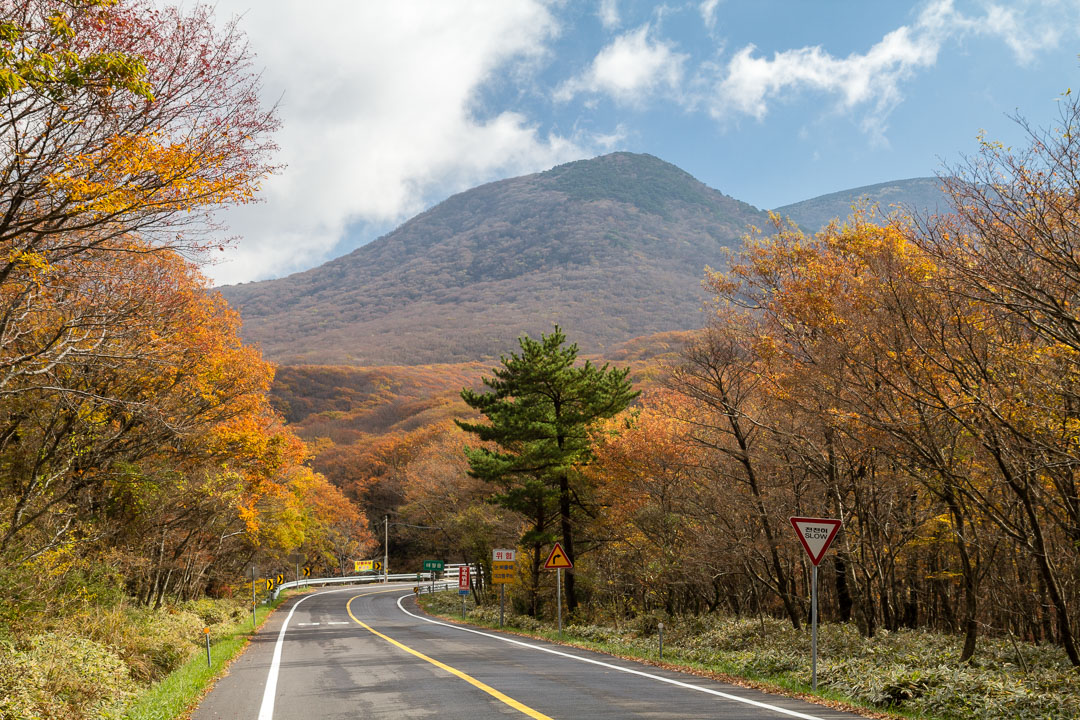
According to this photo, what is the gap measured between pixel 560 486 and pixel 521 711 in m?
21.0

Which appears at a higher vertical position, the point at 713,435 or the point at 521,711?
the point at 713,435

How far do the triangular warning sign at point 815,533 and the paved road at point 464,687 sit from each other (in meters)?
1.95

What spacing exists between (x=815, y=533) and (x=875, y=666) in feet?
8.74

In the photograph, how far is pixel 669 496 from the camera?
2408 centimetres

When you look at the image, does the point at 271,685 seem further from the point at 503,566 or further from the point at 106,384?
the point at 503,566

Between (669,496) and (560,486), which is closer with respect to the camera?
(669,496)

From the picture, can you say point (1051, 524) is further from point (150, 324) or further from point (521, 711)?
point (150, 324)

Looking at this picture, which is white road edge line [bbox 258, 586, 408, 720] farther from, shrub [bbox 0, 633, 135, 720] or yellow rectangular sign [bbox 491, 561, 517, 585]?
yellow rectangular sign [bbox 491, 561, 517, 585]

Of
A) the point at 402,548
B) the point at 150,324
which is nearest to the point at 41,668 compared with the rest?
the point at 150,324

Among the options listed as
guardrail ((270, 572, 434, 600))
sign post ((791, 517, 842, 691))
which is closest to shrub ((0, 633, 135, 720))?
sign post ((791, 517, 842, 691))

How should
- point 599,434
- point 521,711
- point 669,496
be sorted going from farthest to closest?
point 599,434 → point 669,496 → point 521,711

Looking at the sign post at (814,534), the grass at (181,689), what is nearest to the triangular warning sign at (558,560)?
the grass at (181,689)

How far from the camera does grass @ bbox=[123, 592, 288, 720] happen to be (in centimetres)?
929

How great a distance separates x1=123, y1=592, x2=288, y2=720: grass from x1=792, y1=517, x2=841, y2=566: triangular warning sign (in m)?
8.38
